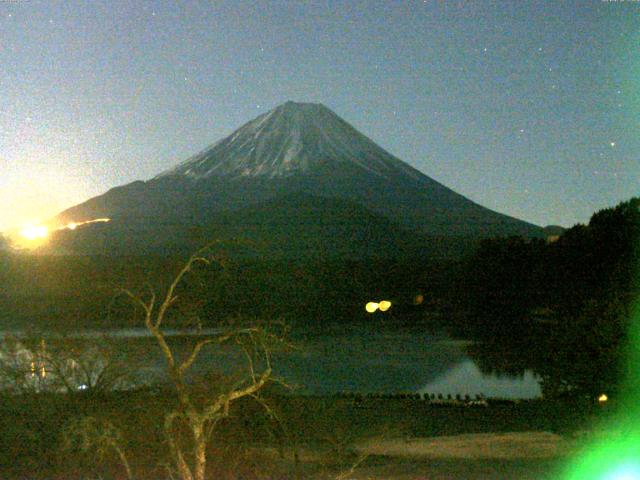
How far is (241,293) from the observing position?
177 feet

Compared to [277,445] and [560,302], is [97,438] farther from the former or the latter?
[560,302]

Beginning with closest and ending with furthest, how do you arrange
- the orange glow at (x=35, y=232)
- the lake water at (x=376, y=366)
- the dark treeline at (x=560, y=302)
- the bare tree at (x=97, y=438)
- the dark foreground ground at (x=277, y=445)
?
the orange glow at (x=35, y=232) < the bare tree at (x=97, y=438) < the dark foreground ground at (x=277, y=445) < the dark treeline at (x=560, y=302) < the lake water at (x=376, y=366)

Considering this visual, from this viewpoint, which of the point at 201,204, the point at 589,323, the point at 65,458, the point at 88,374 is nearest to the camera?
the point at 65,458

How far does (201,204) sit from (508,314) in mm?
62974

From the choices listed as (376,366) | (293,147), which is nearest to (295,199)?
(293,147)

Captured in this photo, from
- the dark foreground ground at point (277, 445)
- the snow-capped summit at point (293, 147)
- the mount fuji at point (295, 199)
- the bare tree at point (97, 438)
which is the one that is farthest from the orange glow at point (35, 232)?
the snow-capped summit at point (293, 147)

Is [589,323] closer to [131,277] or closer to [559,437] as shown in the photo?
[559,437]

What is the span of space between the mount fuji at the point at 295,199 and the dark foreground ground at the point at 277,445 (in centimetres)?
6682

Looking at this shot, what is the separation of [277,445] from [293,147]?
338 feet

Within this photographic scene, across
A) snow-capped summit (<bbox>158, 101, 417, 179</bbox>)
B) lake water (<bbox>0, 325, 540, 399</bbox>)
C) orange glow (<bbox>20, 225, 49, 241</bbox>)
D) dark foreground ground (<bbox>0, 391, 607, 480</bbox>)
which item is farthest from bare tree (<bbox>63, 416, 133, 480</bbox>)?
snow-capped summit (<bbox>158, 101, 417, 179</bbox>)

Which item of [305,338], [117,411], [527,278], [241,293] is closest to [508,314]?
[527,278]

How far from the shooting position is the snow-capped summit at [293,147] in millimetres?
110625

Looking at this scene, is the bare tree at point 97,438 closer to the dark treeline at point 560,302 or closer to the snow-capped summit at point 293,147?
the dark treeline at point 560,302

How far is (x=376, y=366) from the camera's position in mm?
32531
